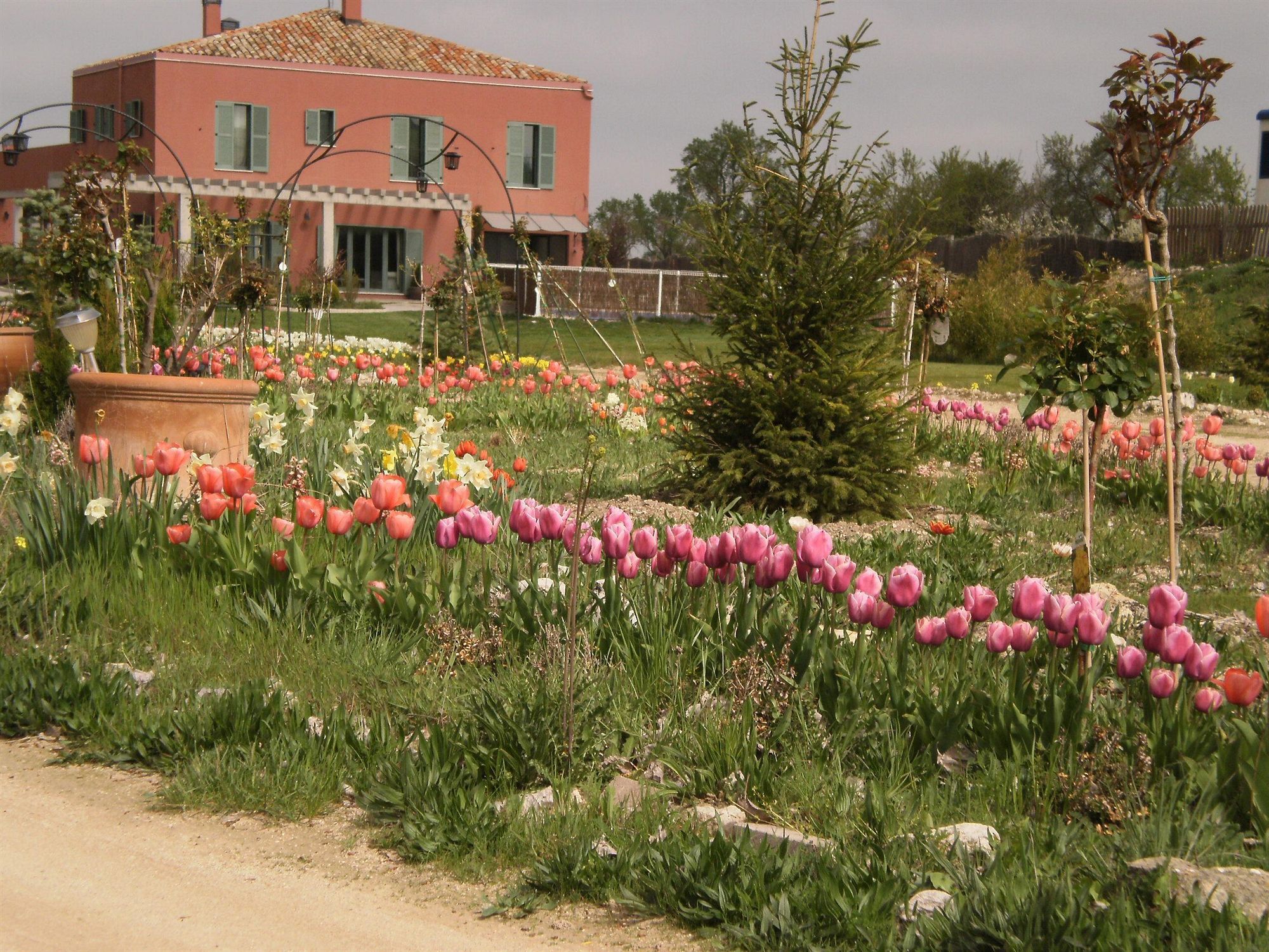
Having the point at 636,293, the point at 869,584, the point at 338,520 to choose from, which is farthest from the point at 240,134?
the point at 869,584

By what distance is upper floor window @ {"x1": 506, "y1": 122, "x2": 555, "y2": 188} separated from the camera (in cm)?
3716

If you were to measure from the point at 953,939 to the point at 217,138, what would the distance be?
37.4 m

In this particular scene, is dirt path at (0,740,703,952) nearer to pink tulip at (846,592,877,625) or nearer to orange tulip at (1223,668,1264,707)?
pink tulip at (846,592,877,625)

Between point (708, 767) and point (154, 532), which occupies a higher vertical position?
point (154, 532)

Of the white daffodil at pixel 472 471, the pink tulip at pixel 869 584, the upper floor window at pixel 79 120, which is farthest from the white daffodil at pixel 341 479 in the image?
the upper floor window at pixel 79 120

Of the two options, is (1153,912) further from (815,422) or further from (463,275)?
(463,275)

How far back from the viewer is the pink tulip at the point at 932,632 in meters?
→ 3.44

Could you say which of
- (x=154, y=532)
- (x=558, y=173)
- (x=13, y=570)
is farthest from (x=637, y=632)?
(x=558, y=173)

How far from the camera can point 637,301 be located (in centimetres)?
3312

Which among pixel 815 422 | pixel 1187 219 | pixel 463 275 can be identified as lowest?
pixel 815 422

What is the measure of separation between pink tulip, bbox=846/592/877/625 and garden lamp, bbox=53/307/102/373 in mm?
Answer: 4449

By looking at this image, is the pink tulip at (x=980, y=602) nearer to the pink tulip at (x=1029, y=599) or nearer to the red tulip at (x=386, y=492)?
the pink tulip at (x=1029, y=599)

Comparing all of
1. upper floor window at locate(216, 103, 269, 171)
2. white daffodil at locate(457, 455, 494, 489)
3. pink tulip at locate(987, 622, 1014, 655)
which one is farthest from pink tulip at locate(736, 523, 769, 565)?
upper floor window at locate(216, 103, 269, 171)

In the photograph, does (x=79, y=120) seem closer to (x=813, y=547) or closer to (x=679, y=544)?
(x=679, y=544)
